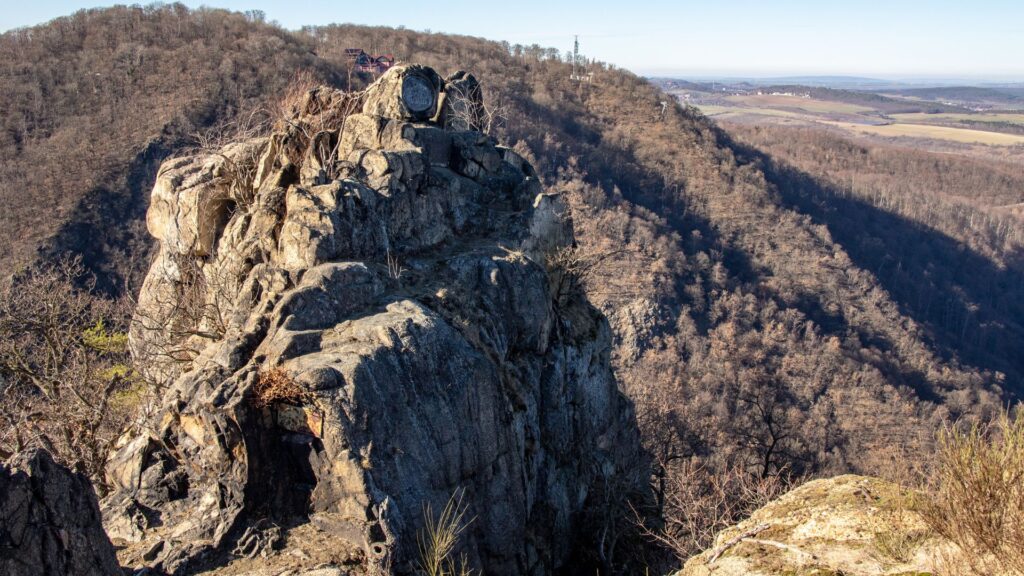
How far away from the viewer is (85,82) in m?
67.1

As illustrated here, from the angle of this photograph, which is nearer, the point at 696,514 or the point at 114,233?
the point at 696,514

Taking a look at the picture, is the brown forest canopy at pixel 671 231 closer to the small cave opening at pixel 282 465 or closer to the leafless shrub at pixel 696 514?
the leafless shrub at pixel 696 514

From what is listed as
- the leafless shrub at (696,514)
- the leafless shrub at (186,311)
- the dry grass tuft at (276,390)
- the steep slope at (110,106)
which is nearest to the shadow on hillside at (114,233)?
the steep slope at (110,106)

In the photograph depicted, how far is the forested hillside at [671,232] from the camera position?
152ft

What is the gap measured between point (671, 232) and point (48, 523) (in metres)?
70.9

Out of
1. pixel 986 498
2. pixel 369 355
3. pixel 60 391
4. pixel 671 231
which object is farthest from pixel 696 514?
pixel 671 231

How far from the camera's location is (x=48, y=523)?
7.12 m

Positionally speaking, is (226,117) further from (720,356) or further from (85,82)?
(720,356)

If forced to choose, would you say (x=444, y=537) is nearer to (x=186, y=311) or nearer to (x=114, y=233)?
(x=186, y=311)

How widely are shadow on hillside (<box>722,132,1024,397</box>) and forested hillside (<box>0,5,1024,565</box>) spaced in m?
0.35

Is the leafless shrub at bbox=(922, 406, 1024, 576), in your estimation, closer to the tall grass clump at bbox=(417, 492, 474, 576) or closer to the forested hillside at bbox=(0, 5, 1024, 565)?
the tall grass clump at bbox=(417, 492, 474, 576)

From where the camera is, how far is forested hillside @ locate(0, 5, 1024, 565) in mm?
46438

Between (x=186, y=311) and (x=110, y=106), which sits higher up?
(x=110, y=106)

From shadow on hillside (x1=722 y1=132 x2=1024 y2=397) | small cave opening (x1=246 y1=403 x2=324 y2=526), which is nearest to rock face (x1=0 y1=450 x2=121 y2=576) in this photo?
small cave opening (x1=246 y1=403 x2=324 y2=526)
